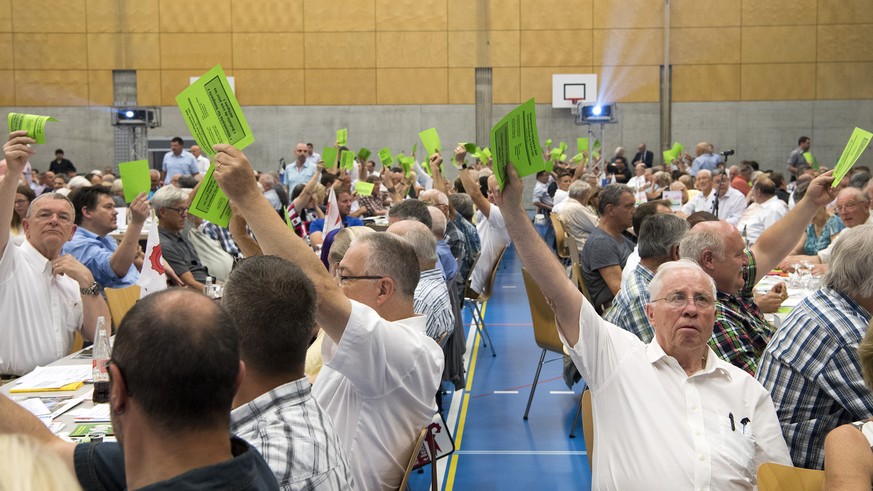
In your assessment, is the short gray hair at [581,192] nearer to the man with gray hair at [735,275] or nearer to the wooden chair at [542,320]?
the wooden chair at [542,320]

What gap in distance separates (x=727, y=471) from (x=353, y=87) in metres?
19.0

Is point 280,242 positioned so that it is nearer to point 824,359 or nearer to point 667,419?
point 667,419

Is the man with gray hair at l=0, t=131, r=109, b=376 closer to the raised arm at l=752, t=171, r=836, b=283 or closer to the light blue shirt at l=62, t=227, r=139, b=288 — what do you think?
the light blue shirt at l=62, t=227, r=139, b=288

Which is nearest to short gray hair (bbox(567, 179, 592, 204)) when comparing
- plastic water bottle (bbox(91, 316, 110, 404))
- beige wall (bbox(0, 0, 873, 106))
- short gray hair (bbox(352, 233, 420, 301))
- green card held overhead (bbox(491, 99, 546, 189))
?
plastic water bottle (bbox(91, 316, 110, 404))

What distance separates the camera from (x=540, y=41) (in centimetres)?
2075

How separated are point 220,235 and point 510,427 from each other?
10.8 ft

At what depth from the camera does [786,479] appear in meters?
2.28

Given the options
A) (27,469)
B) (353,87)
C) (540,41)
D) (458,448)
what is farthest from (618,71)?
(27,469)

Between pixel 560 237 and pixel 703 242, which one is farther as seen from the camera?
pixel 560 237

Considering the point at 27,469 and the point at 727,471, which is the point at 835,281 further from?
the point at 27,469

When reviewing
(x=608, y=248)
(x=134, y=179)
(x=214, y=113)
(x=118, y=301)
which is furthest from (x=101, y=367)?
(x=608, y=248)

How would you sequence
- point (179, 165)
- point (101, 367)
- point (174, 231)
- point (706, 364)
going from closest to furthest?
point (706, 364)
point (101, 367)
point (174, 231)
point (179, 165)

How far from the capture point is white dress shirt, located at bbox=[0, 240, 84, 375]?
4.22 metres

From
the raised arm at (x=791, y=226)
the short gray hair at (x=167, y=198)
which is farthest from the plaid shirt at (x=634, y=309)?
the short gray hair at (x=167, y=198)
